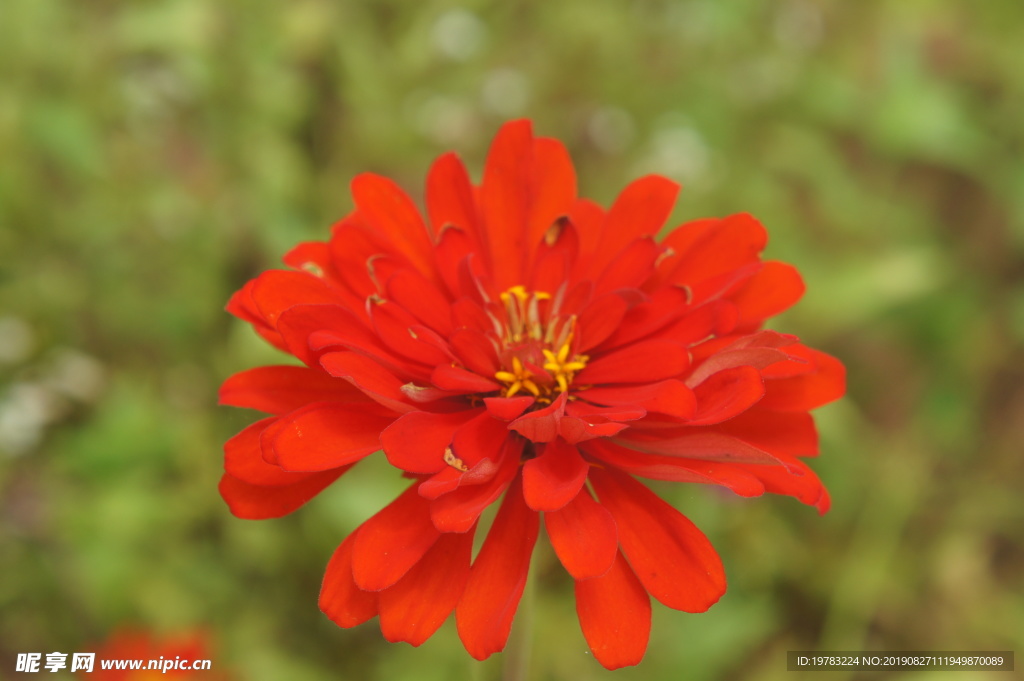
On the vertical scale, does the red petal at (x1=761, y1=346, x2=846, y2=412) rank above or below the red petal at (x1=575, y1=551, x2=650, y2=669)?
above

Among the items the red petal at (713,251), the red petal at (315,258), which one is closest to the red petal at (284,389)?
the red petal at (315,258)

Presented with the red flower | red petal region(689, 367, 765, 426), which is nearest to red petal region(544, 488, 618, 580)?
the red flower

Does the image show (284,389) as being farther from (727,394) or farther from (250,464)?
(727,394)

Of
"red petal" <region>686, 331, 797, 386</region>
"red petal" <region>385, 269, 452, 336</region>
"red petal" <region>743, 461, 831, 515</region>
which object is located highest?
"red petal" <region>385, 269, 452, 336</region>

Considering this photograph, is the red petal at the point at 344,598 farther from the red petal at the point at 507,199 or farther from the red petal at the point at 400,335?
the red petal at the point at 507,199

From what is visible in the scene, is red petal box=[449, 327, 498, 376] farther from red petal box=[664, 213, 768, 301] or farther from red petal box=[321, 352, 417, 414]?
red petal box=[664, 213, 768, 301]

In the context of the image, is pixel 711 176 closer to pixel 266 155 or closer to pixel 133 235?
pixel 266 155

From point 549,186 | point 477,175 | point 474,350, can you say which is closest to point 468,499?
point 474,350

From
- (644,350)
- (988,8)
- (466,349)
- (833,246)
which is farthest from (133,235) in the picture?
(988,8)
